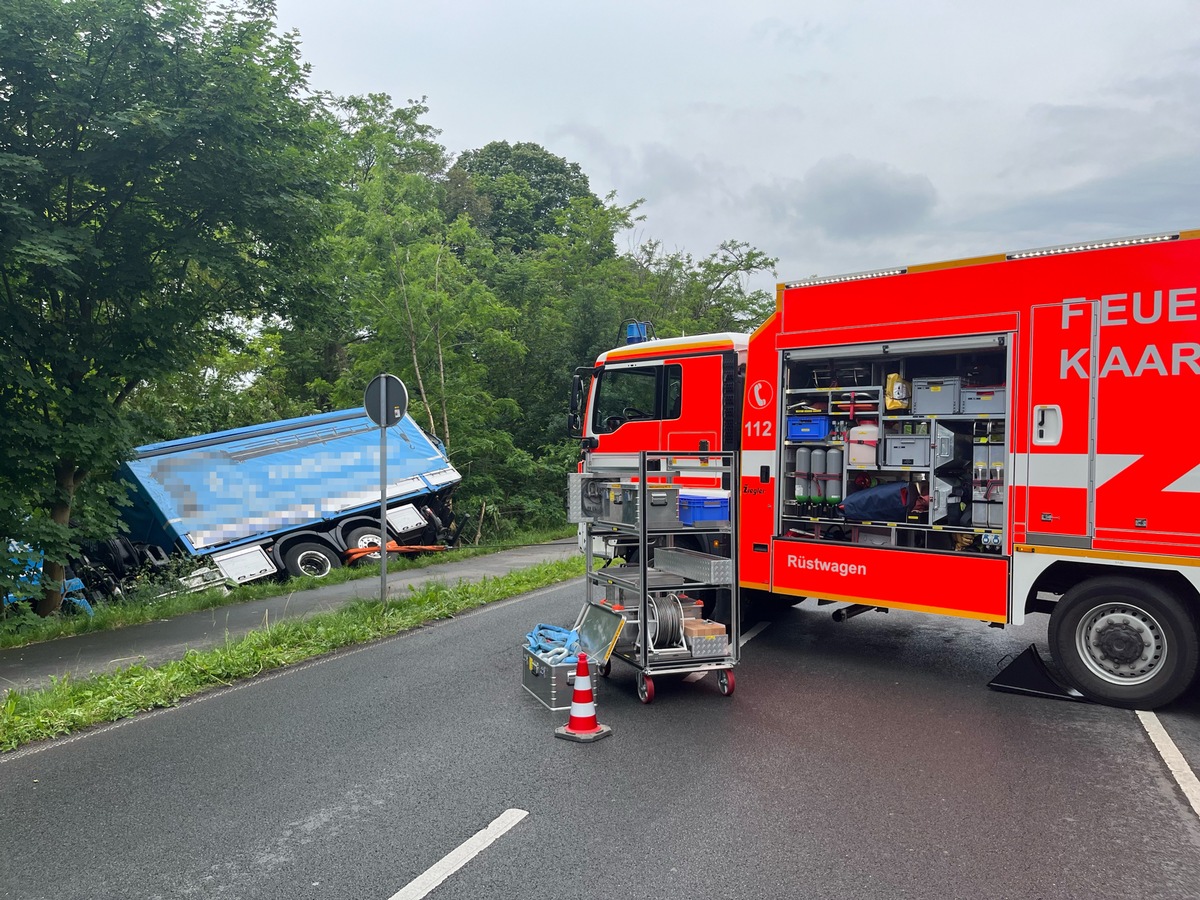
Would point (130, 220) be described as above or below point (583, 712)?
above

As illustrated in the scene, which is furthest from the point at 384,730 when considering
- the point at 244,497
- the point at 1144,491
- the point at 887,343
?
the point at 244,497

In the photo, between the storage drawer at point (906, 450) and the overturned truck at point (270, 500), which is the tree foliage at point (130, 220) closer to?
the overturned truck at point (270, 500)

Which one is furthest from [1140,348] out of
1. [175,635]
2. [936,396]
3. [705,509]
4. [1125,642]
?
[175,635]

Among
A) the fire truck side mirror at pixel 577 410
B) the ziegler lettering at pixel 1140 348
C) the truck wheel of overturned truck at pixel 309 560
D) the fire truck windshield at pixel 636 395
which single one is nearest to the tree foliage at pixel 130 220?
the truck wheel of overturned truck at pixel 309 560

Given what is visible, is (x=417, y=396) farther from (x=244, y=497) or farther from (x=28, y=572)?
(x=28, y=572)

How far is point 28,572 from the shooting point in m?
10.6

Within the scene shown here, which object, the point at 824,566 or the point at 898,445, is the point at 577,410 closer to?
the point at 824,566

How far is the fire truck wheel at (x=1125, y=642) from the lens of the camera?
5730mm

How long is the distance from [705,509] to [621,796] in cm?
278

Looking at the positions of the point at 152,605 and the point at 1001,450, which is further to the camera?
the point at 152,605

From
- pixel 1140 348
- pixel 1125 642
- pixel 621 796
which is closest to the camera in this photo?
pixel 621 796

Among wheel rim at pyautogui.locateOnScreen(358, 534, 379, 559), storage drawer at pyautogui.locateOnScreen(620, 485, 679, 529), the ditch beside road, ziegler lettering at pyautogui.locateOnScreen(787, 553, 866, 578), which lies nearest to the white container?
ziegler lettering at pyautogui.locateOnScreen(787, 553, 866, 578)

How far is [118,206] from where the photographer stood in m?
10.1

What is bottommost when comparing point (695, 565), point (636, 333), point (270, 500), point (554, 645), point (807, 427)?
point (554, 645)
